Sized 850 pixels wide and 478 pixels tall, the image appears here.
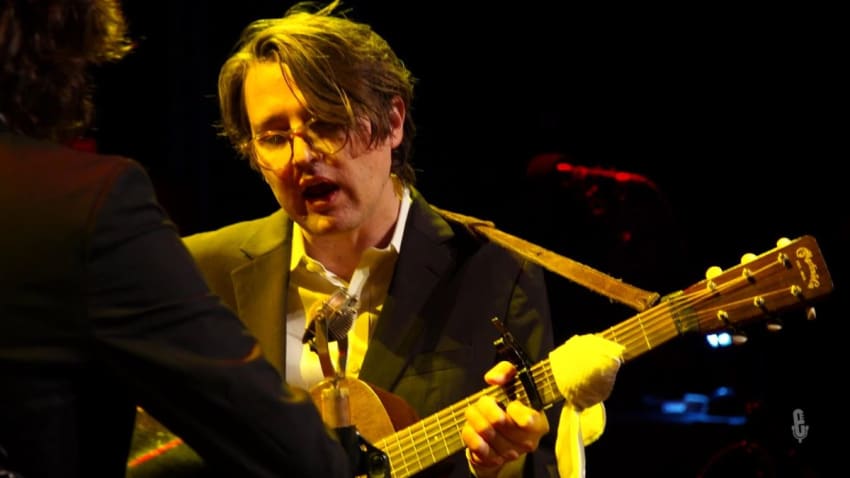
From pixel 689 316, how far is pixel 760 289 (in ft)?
0.58

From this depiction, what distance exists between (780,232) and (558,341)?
1317mm

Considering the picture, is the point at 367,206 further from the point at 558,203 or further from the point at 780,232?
the point at 780,232

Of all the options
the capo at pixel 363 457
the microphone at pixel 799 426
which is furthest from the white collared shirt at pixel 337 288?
the microphone at pixel 799 426

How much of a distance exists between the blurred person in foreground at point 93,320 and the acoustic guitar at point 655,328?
849 mm

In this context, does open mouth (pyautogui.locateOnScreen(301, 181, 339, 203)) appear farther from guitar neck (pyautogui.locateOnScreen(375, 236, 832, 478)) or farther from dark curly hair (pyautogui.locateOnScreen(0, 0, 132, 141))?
dark curly hair (pyautogui.locateOnScreen(0, 0, 132, 141))

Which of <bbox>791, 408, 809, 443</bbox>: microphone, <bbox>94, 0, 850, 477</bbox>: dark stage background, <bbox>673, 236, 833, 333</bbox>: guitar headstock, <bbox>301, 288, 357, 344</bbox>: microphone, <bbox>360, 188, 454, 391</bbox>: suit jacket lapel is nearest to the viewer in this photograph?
<bbox>673, 236, 833, 333</bbox>: guitar headstock

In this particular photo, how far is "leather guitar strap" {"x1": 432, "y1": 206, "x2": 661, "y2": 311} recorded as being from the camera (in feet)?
8.06

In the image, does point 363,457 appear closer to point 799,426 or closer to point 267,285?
point 267,285

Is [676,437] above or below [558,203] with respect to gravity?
A: below

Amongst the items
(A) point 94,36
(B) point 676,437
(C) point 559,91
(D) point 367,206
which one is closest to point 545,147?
(C) point 559,91

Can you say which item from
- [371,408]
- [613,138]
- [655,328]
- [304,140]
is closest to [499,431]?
[371,408]

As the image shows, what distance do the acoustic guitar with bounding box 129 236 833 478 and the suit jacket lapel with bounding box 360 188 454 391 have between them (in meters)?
0.22

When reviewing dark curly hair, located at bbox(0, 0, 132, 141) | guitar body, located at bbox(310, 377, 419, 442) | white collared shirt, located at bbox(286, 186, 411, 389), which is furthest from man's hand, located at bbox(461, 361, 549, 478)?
dark curly hair, located at bbox(0, 0, 132, 141)

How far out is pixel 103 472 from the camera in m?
1.38
